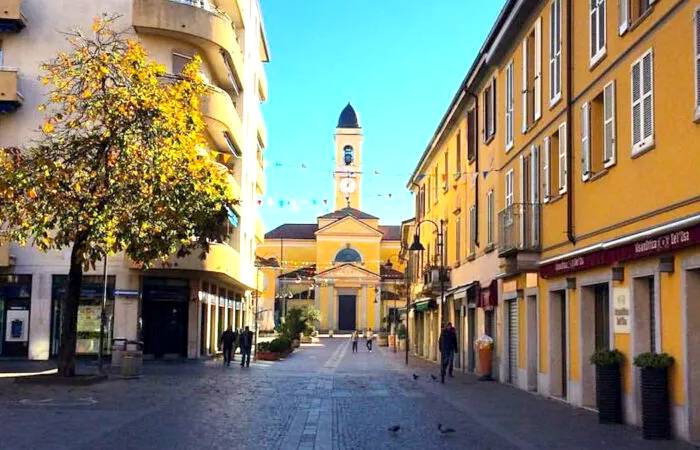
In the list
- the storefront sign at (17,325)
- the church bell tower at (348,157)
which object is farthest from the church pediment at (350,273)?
the storefront sign at (17,325)

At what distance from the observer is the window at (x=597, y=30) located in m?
17.2

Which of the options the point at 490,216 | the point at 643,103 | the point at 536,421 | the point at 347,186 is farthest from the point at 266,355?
the point at 347,186

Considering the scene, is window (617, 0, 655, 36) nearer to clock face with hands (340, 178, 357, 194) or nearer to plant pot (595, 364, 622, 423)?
plant pot (595, 364, 622, 423)

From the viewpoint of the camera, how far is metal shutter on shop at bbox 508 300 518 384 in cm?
2550

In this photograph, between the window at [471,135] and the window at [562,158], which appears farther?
the window at [471,135]

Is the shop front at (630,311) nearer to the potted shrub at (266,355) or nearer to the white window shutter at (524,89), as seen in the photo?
the white window shutter at (524,89)

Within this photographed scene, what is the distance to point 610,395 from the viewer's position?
15.4m

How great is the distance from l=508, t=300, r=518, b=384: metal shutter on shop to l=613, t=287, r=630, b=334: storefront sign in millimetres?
8978

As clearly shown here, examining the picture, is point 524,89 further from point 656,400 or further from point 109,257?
point 109,257

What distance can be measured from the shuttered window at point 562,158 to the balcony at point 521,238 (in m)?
1.91

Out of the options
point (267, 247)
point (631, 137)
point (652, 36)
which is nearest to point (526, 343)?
point (631, 137)

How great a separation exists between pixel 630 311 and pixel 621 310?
45 centimetres

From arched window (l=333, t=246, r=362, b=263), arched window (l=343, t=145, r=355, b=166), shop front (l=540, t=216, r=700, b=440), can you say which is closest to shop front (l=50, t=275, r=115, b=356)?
shop front (l=540, t=216, r=700, b=440)

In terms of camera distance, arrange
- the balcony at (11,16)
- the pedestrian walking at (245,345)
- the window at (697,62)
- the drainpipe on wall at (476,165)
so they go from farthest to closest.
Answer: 1. the pedestrian walking at (245,345)
2. the balcony at (11,16)
3. the drainpipe on wall at (476,165)
4. the window at (697,62)
